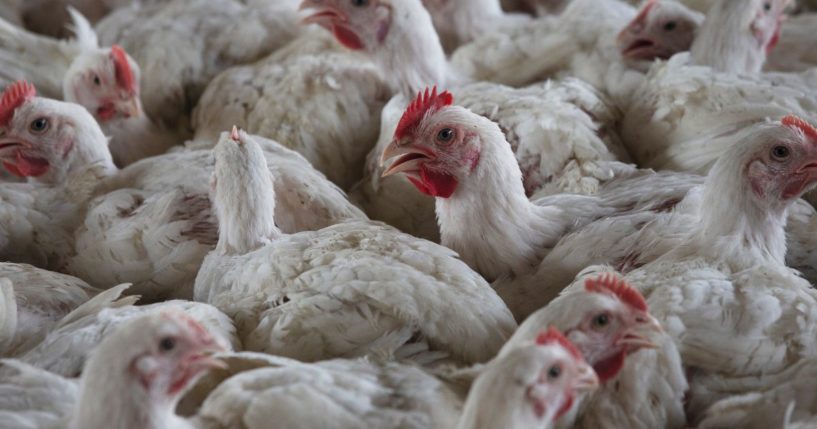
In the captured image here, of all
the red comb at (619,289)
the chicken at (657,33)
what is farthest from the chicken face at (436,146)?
the chicken at (657,33)

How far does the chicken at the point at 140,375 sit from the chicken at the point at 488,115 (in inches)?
57.7

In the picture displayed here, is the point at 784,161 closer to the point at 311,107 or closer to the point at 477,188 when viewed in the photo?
the point at 477,188

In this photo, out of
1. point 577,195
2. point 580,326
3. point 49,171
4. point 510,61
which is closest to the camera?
point 580,326

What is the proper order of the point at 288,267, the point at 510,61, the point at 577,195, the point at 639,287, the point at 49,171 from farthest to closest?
the point at 510,61 → the point at 49,171 → the point at 577,195 → the point at 288,267 → the point at 639,287

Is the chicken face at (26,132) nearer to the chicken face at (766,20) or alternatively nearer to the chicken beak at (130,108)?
the chicken beak at (130,108)

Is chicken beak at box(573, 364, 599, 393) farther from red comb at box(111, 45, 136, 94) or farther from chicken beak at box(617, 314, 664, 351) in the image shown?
red comb at box(111, 45, 136, 94)

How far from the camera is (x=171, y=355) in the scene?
197 centimetres

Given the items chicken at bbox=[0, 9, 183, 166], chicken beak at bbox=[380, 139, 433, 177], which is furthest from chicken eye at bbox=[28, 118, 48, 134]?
chicken beak at bbox=[380, 139, 433, 177]

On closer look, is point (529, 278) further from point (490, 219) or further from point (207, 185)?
point (207, 185)

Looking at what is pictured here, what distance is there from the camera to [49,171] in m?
3.44

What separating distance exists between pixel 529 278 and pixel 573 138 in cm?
63

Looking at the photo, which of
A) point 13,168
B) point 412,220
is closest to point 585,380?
point 412,220

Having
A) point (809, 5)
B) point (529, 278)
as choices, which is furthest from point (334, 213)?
point (809, 5)

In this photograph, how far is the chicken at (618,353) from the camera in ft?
6.86
